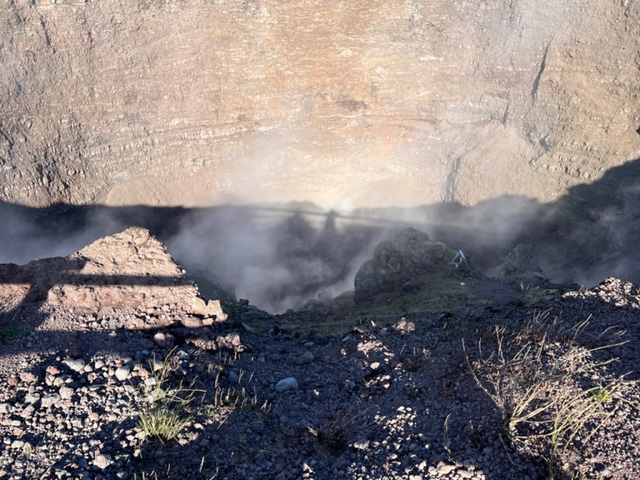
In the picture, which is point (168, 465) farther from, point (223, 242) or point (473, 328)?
point (223, 242)

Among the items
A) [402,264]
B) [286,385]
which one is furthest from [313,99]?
[286,385]

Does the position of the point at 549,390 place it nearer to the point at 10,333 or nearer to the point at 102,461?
the point at 102,461

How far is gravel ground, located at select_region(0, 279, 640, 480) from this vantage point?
4.18 meters

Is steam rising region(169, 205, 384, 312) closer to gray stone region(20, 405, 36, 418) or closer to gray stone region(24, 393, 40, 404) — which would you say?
gray stone region(24, 393, 40, 404)

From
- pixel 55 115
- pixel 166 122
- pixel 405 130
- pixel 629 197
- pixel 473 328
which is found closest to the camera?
pixel 473 328

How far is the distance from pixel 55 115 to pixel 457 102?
1382cm

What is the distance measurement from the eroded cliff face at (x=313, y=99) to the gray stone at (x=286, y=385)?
13263 millimetres

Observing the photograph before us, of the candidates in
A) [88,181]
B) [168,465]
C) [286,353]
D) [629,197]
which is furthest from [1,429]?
[629,197]

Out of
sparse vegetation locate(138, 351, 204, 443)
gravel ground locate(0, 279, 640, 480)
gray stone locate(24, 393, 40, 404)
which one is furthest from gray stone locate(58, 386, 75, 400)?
sparse vegetation locate(138, 351, 204, 443)

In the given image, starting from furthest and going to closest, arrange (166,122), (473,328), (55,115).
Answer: (166,122)
(55,115)
(473,328)

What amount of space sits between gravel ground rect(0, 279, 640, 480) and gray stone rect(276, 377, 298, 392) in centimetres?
2

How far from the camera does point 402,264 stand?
12.7m

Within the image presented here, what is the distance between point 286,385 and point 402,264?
23.9 feet

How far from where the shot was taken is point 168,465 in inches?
166
